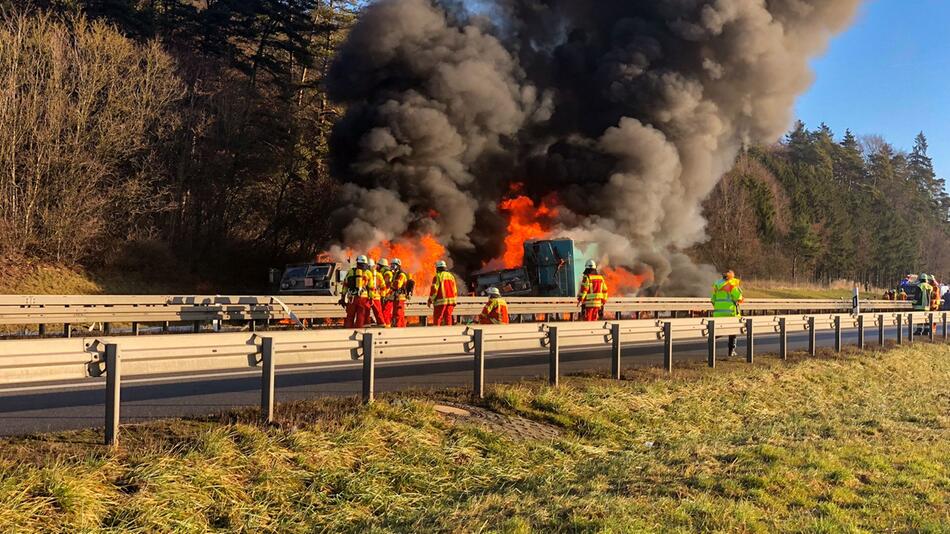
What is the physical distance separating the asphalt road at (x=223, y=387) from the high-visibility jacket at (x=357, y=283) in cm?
242

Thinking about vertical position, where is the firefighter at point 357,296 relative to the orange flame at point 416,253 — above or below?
below

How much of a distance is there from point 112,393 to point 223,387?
321 cm

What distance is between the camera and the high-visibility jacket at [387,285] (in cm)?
1412

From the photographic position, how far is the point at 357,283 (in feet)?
43.7

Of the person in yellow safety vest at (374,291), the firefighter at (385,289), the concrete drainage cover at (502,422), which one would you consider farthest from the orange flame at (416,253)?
the concrete drainage cover at (502,422)

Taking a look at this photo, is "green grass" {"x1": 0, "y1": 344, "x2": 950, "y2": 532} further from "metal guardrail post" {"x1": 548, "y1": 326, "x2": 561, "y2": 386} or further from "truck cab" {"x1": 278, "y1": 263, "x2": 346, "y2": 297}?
"truck cab" {"x1": 278, "y1": 263, "x2": 346, "y2": 297}

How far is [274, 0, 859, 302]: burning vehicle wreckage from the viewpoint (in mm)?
28859

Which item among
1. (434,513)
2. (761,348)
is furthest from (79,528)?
(761,348)

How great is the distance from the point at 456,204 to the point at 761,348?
16.5 metres

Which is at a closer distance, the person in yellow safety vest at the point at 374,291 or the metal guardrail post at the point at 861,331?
the person in yellow safety vest at the point at 374,291

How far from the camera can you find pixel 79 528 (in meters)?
3.61

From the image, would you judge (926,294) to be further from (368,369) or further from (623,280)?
(368,369)

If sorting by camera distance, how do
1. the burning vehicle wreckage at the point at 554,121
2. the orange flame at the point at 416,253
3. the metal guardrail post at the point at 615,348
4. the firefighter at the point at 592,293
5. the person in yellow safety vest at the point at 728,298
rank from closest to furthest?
the metal guardrail post at the point at 615,348, the person in yellow safety vest at the point at 728,298, the firefighter at the point at 592,293, the orange flame at the point at 416,253, the burning vehicle wreckage at the point at 554,121

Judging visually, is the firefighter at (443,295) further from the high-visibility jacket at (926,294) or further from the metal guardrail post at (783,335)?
the high-visibility jacket at (926,294)
